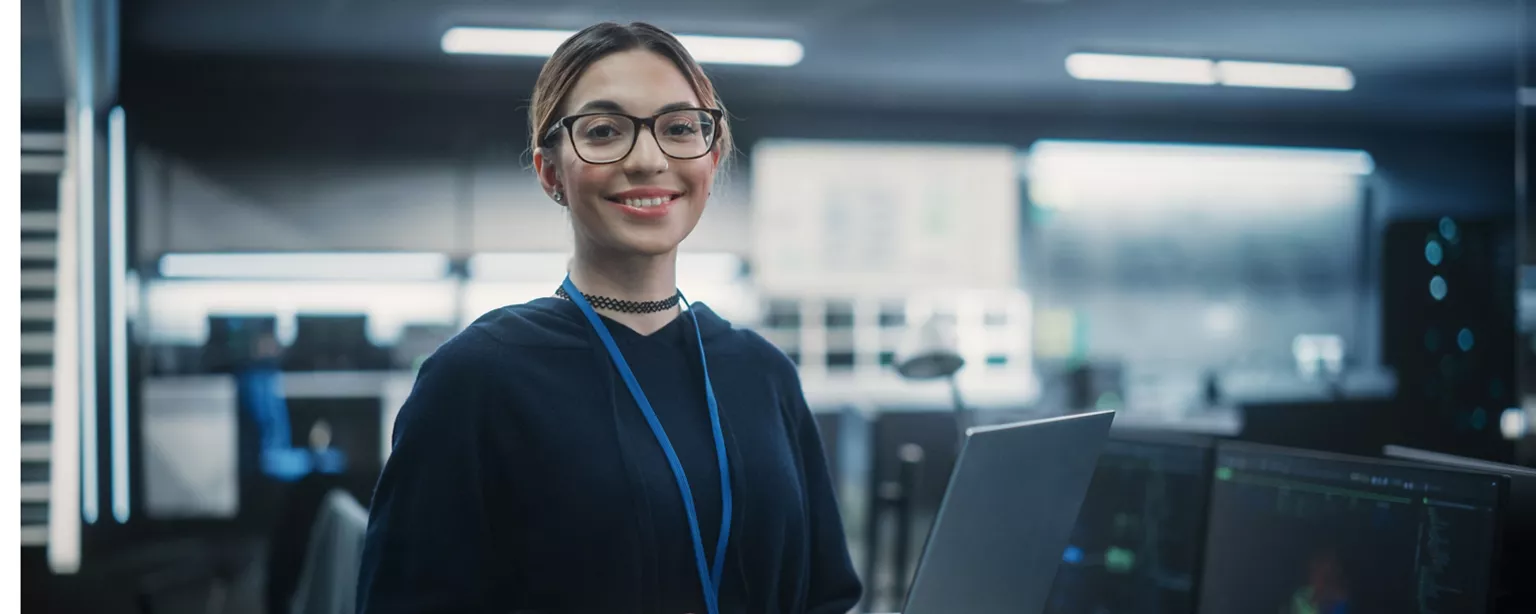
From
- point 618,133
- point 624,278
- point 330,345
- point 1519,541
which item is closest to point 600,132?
point 618,133

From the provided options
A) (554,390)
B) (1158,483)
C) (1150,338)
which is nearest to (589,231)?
(554,390)

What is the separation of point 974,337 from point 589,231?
744 cm

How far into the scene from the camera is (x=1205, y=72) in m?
7.00

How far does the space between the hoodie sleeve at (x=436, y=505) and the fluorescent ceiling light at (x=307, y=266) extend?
683cm

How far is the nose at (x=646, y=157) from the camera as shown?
1068 millimetres

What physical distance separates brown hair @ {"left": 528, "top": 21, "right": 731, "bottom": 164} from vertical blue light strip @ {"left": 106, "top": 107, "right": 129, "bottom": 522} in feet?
21.3

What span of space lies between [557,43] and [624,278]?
17.1 feet

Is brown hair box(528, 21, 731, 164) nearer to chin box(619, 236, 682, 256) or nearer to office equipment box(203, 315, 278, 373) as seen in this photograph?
chin box(619, 236, 682, 256)

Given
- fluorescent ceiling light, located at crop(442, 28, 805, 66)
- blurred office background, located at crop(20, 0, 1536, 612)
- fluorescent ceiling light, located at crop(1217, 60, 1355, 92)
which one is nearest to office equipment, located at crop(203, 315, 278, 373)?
blurred office background, located at crop(20, 0, 1536, 612)

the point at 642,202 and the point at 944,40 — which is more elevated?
the point at 944,40

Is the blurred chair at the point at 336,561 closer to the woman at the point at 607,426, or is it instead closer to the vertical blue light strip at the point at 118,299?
the woman at the point at 607,426

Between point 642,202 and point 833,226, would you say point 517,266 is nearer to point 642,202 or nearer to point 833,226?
point 833,226

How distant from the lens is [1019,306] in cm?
838
